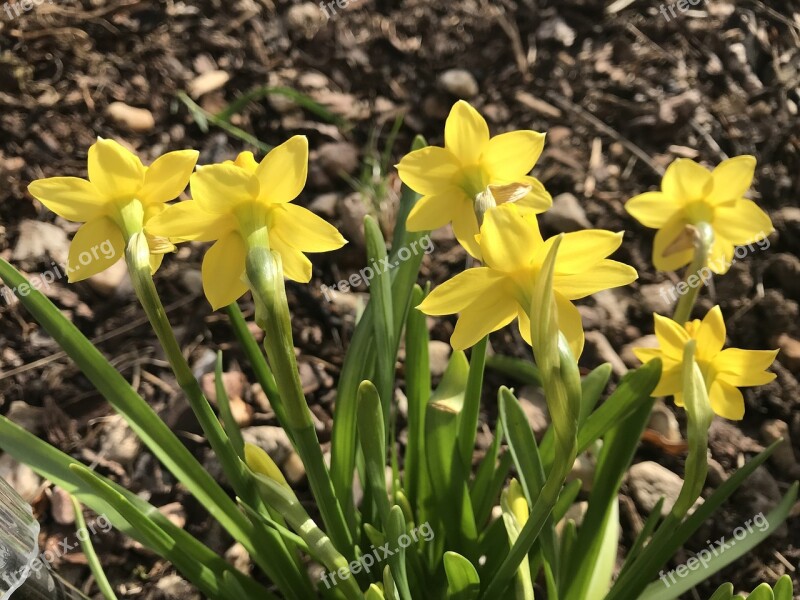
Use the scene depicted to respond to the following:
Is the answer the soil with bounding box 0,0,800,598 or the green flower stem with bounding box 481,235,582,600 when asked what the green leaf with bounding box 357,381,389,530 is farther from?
the soil with bounding box 0,0,800,598

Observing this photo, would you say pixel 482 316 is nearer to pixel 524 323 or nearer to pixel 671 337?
pixel 524 323

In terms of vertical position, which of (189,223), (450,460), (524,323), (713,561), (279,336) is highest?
(189,223)

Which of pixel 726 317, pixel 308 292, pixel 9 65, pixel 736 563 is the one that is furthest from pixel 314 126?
pixel 736 563

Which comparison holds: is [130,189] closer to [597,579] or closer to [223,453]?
[223,453]

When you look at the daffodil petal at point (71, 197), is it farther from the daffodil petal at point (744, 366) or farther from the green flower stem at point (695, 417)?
the daffodil petal at point (744, 366)

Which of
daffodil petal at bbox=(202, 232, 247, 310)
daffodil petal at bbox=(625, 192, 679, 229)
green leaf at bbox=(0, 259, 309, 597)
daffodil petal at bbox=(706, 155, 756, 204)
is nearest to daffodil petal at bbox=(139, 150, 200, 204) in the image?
A: daffodil petal at bbox=(202, 232, 247, 310)

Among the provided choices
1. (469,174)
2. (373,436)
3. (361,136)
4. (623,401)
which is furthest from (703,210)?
(361,136)
